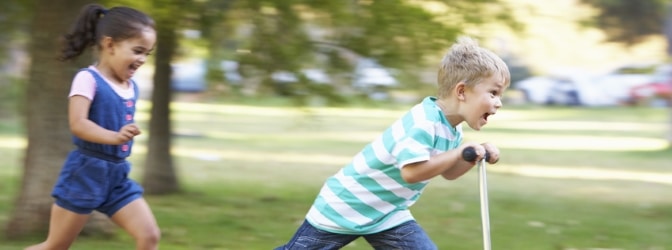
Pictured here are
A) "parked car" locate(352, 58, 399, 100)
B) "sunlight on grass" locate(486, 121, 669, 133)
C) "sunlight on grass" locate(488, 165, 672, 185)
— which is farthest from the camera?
"sunlight on grass" locate(486, 121, 669, 133)

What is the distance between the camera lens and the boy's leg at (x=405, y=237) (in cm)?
448

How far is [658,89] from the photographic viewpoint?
1002 cm

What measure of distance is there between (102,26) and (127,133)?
27.1 inches

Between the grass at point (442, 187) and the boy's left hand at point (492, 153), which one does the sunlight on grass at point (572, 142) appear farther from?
the boy's left hand at point (492, 153)

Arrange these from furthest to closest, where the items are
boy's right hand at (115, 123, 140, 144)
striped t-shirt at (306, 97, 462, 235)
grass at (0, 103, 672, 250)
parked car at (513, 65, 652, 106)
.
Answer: parked car at (513, 65, 652, 106)
grass at (0, 103, 672, 250)
boy's right hand at (115, 123, 140, 144)
striped t-shirt at (306, 97, 462, 235)

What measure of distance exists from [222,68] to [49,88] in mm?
1873

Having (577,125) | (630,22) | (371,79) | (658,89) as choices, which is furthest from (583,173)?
(577,125)

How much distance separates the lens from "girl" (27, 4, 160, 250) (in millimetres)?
4777

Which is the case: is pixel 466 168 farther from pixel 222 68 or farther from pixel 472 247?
pixel 222 68

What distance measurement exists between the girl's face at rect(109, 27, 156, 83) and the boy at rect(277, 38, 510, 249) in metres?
1.05

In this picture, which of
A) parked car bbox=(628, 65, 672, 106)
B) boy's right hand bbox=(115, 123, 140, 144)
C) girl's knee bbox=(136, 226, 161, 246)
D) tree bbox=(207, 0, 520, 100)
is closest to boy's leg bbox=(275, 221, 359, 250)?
girl's knee bbox=(136, 226, 161, 246)

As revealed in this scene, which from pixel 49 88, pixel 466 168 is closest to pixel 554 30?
pixel 49 88

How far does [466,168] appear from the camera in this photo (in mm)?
4387

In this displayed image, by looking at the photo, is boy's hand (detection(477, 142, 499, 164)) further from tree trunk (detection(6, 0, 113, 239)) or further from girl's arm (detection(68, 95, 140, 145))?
tree trunk (detection(6, 0, 113, 239))
